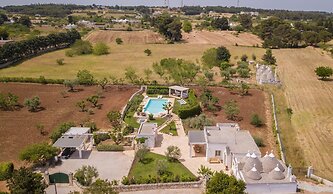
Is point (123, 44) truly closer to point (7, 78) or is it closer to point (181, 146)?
point (7, 78)

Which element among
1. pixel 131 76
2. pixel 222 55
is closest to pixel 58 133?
pixel 131 76

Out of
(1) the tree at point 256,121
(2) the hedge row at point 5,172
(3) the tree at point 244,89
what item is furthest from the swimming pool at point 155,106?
(2) the hedge row at point 5,172

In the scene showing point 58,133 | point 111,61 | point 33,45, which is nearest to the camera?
point 58,133

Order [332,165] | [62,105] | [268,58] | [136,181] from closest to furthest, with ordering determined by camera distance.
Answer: [136,181]
[332,165]
[62,105]
[268,58]

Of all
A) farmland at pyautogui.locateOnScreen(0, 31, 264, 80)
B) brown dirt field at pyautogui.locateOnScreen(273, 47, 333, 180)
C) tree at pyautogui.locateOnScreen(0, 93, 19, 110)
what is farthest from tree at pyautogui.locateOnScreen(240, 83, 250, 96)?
tree at pyautogui.locateOnScreen(0, 93, 19, 110)

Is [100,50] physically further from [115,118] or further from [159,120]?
[115,118]

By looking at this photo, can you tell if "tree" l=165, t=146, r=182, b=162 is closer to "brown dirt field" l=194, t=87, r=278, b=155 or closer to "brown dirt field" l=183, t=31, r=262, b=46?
"brown dirt field" l=194, t=87, r=278, b=155

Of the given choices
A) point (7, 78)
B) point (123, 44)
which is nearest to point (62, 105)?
point (7, 78)
